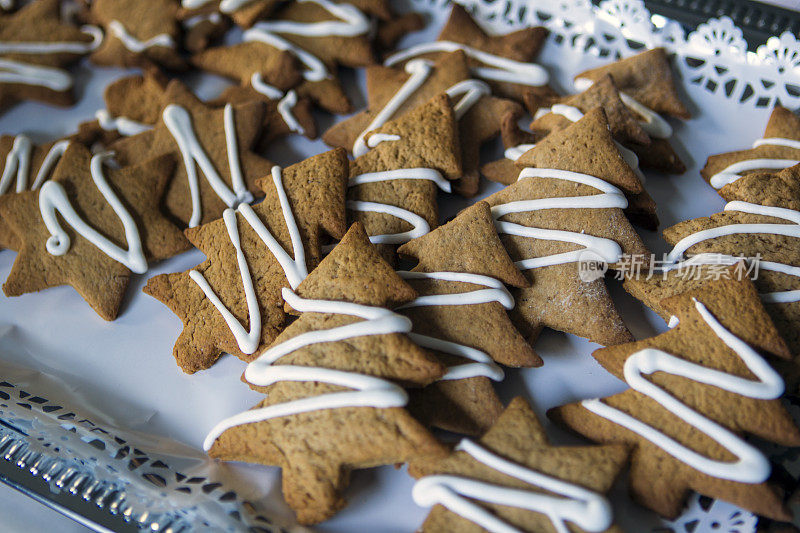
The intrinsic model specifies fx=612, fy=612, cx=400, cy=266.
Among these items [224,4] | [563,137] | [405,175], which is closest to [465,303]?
[405,175]

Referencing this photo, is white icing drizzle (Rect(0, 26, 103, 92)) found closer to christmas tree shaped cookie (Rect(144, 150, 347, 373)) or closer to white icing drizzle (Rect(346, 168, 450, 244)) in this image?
christmas tree shaped cookie (Rect(144, 150, 347, 373))

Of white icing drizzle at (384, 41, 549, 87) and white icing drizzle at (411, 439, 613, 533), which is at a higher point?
white icing drizzle at (384, 41, 549, 87)

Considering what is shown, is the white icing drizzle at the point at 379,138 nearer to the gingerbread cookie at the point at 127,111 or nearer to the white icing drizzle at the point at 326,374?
the white icing drizzle at the point at 326,374

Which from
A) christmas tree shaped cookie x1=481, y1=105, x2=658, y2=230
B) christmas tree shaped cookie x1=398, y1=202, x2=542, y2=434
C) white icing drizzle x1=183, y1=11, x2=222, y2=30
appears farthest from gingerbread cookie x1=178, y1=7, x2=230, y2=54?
christmas tree shaped cookie x1=398, y1=202, x2=542, y2=434

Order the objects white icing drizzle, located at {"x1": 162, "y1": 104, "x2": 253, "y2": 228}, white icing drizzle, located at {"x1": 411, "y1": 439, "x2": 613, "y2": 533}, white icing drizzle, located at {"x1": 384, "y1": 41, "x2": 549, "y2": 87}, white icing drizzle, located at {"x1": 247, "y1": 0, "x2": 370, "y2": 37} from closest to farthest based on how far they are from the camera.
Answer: white icing drizzle, located at {"x1": 411, "y1": 439, "x2": 613, "y2": 533}
white icing drizzle, located at {"x1": 162, "y1": 104, "x2": 253, "y2": 228}
white icing drizzle, located at {"x1": 384, "y1": 41, "x2": 549, "y2": 87}
white icing drizzle, located at {"x1": 247, "y1": 0, "x2": 370, "y2": 37}

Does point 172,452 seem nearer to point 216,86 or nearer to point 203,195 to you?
point 203,195
